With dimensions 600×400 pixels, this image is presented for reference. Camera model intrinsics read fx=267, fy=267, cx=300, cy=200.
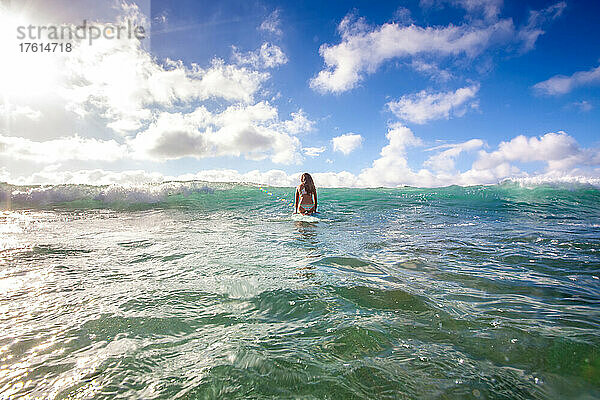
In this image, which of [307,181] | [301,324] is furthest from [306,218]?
[301,324]

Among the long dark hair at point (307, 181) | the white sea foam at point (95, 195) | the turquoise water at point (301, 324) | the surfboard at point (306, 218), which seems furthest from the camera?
the white sea foam at point (95, 195)

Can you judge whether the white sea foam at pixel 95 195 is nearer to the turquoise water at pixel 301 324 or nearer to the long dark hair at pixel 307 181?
the long dark hair at pixel 307 181

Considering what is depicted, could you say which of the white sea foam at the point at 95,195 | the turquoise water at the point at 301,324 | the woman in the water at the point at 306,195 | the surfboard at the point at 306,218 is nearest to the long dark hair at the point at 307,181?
the woman in the water at the point at 306,195

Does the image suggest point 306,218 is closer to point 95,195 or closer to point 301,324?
point 301,324

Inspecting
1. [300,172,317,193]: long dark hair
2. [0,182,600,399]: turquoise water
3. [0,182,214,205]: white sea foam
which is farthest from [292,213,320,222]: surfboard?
[0,182,214,205]: white sea foam

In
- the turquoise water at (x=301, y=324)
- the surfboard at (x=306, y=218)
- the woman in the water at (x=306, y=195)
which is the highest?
the woman in the water at (x=306, y=195)

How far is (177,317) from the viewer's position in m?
2.45

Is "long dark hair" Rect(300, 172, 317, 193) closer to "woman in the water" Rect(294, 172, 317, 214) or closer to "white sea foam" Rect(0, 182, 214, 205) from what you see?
"woman in the water" Rect(294, 172, 317, 214)

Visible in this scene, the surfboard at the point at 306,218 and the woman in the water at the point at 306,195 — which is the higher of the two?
the woman in the water at the point at 306,195

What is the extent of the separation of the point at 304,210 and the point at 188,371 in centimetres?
941

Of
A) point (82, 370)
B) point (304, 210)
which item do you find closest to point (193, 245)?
point (82, 370)

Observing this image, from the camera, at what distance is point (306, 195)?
1069 cm

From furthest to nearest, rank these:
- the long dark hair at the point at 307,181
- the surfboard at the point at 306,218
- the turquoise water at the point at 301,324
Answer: the long dark hair at the point at 307,181 < the surfboard at the point at 306,218 < the turquoise water at the point at 301,324

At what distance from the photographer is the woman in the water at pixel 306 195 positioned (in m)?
10.5
